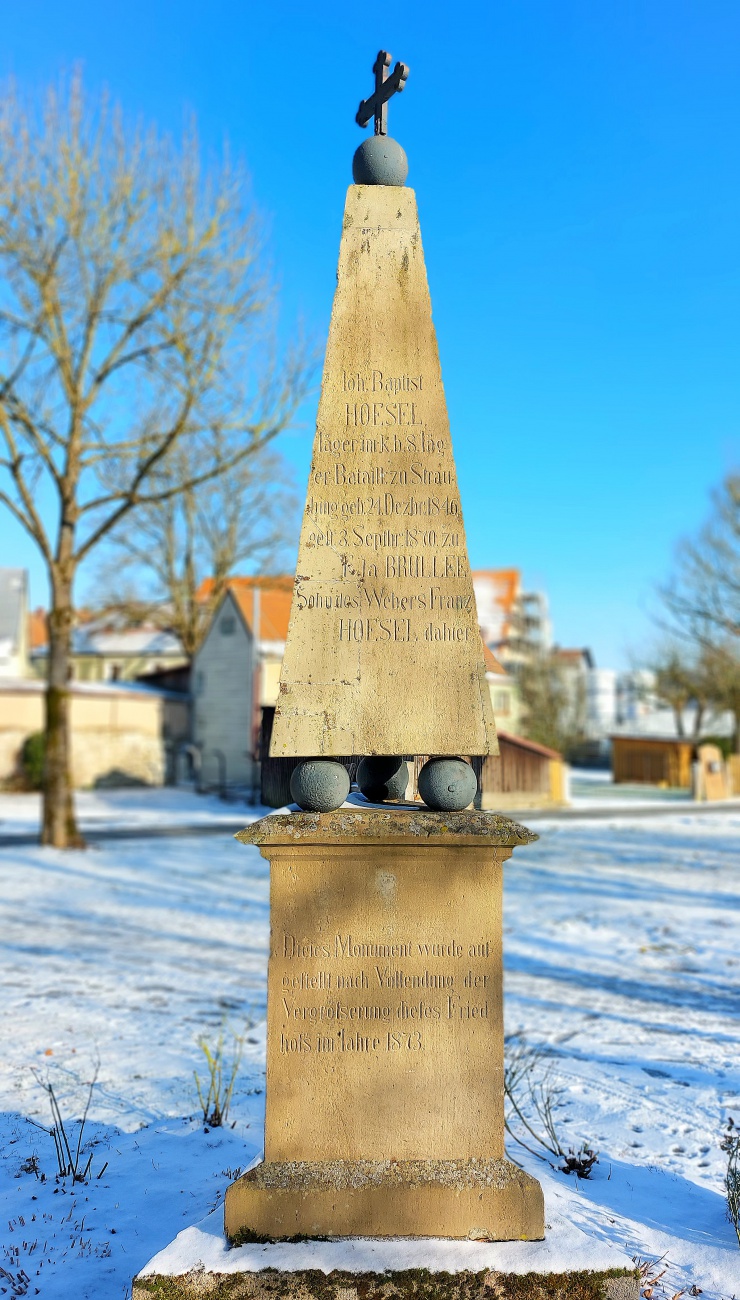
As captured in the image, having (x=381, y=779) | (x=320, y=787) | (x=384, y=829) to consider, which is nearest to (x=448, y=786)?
(x=384, y=829)

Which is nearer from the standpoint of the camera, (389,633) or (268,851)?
(268,851)

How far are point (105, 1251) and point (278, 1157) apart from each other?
74 centimetres

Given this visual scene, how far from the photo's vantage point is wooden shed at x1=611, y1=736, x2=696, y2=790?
33.1 m

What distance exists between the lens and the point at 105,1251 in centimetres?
315

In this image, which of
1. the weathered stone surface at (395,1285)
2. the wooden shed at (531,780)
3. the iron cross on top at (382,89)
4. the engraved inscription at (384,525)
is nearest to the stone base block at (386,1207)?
the weathered stone surface at (395,1285)

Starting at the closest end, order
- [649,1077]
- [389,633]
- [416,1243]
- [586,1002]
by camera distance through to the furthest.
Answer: [416,1243] < [389,633] < [649,1077] < [586,1002]

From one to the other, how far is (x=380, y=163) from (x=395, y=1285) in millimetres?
3977

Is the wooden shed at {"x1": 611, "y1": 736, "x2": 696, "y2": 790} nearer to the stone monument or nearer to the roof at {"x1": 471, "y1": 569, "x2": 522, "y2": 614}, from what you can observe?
the roof at {"x1": 471, "y1": 569, "x2": 522, "y2": 614}

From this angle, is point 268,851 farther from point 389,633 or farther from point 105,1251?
point 105,1251

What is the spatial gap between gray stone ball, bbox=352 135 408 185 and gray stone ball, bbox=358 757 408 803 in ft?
7.72

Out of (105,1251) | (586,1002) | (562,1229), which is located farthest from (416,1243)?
(586,1002)

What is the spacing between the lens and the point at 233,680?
29312 millimetres

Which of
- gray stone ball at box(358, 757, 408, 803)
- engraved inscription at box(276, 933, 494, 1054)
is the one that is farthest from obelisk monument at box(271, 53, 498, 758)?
engraved inscription at box(276, 933, 494, 1054)

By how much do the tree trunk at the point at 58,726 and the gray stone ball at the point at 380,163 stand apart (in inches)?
458
